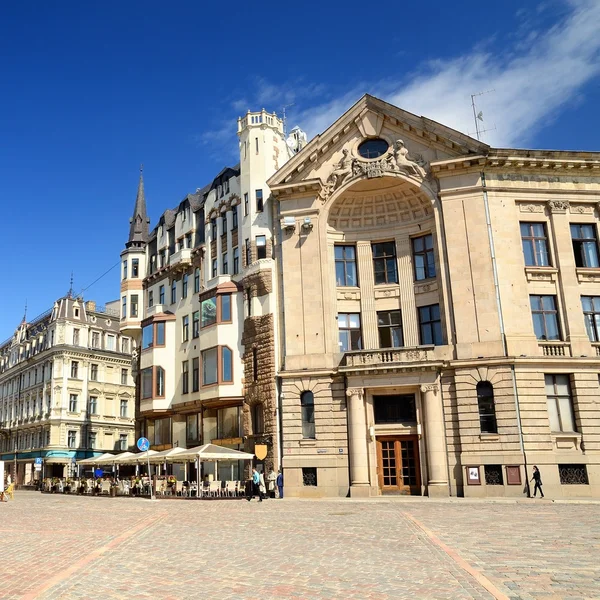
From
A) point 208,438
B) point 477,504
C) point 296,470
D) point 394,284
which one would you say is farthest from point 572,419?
point 208,438

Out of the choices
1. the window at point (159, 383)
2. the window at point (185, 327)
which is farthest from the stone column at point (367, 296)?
the window at point (159, 383)

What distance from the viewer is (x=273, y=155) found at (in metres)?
42.7

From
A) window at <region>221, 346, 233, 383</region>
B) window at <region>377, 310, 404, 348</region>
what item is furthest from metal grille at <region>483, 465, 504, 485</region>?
window at <region>221, 346, 233, 383</region>

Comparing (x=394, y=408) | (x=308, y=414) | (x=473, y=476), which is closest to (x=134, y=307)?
(x=308, y=414)

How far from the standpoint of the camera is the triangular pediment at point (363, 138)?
121ft

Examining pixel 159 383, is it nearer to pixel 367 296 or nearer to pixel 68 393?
pixel 367 296

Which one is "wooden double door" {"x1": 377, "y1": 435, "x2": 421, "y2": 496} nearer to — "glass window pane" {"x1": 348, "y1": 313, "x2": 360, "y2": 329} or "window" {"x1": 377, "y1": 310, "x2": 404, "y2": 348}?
"window" {"x1": 377, "y1": 310, "x2": 404, "y2": 348}

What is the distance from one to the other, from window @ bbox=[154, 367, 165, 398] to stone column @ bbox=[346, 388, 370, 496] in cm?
1769

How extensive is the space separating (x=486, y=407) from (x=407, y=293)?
8.37 meters

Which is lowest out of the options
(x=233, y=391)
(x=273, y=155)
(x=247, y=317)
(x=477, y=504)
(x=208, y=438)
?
(x=477, y=504)

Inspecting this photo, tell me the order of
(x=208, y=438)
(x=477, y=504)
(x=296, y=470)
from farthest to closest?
(x=208, y=438) < (x=296, y=470) < (x=477, y=504)

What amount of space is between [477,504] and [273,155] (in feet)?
86.3

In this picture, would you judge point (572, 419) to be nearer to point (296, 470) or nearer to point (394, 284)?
point (394, 284)

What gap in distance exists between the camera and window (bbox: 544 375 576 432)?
3256 centimetres
